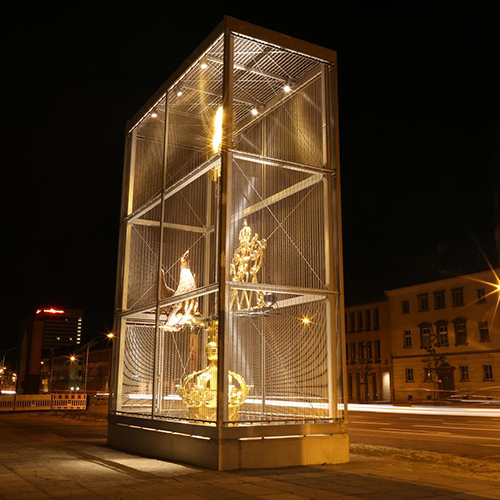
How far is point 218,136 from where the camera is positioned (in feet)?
44.5

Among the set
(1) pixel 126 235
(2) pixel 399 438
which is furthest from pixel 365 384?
(1) pixel 126 235

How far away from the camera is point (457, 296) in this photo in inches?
2072

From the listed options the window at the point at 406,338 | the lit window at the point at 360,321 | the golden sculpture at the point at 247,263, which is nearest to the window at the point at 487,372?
the window at the point at 406,338

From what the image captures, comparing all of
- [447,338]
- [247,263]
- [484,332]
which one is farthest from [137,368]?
[447,338]

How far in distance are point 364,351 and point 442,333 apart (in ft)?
39.8

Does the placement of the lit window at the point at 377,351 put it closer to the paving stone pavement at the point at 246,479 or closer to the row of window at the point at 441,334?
the row of window at the point at 441,334

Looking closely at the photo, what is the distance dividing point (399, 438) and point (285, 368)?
845cm

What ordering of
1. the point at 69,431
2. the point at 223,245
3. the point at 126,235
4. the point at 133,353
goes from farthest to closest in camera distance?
1. the point at 69,431
2. the point at 126,235
3. the point at 133,353
4. the point at 223,245

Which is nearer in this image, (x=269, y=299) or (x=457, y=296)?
(x=269, y=299)

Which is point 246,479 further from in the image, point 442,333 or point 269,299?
point 442,333

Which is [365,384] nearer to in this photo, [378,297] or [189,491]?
[378,297]

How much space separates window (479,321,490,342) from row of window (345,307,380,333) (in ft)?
46.8

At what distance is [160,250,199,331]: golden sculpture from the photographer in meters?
14.7

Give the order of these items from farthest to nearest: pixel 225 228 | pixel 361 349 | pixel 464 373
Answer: pixel 361 349, pixel 464 373, pixel 225 228
